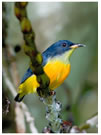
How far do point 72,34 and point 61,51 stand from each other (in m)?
0.50

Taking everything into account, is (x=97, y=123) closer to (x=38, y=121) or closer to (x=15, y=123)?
(x=38, y=121)

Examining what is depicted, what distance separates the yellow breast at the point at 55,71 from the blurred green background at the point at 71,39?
0.32 metres

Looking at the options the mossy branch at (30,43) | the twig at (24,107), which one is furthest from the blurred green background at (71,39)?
the mossy branch at (30,43)

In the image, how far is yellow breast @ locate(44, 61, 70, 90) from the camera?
91cm

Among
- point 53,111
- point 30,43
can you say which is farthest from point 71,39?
point 30,43

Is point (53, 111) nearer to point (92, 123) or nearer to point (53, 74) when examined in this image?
point (53, 74)

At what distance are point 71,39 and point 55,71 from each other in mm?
450

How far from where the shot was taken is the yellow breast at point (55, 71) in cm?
91

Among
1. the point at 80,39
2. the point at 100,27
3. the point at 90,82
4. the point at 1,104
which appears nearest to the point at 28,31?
the point at 1,104

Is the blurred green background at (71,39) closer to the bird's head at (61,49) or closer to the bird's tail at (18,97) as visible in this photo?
the bird's tail at (18,97)

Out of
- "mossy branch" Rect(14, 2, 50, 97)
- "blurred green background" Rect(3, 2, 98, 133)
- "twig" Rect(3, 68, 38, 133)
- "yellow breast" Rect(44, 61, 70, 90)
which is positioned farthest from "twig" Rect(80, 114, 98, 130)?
"mossy branch" Rect(14, 2, 50, 97)

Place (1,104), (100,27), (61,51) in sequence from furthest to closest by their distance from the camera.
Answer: (100,27)
(1,104)
(61,51)

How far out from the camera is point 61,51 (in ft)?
3.18

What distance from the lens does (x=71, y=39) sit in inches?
53.4
